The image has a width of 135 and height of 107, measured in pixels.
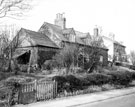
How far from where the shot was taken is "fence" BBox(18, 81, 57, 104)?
10.4 m

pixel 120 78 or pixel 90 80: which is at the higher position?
pixel 90 80

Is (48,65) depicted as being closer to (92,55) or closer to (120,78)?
(92,55)

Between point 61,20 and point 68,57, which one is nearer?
point 68,57

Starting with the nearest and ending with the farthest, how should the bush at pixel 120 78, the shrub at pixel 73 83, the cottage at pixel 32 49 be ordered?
the shrub at pixel 73 83, the bush at pixel 120 78, the cottage at pixel 32 49

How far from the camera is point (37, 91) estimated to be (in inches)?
443

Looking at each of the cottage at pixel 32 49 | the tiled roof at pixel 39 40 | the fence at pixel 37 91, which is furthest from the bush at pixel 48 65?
the fence at pixel 37 91

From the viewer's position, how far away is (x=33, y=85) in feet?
36.3

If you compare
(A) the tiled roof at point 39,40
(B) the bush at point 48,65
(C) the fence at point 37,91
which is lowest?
(C) the fence at point 37,91

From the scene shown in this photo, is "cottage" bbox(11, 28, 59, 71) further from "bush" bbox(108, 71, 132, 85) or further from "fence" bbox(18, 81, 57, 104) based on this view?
"fence" bbox(18, 81, 57, 104)

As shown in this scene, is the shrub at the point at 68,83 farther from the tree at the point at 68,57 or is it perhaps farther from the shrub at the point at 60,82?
the tree at the point at 68,57

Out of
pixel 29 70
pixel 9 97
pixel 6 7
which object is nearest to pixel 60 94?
pixel 9 97

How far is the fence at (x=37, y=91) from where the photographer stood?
409 inches

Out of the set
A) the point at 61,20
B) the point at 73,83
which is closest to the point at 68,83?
the point at 73,83

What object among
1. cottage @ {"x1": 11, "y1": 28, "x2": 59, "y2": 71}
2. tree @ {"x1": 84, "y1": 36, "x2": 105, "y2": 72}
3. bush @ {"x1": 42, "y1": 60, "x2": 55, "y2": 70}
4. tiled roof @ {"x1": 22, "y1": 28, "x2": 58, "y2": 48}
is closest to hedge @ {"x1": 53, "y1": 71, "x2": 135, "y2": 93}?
tree @ {"x1": 84, "y1": 36, "x2": 105, "y2": 72}
